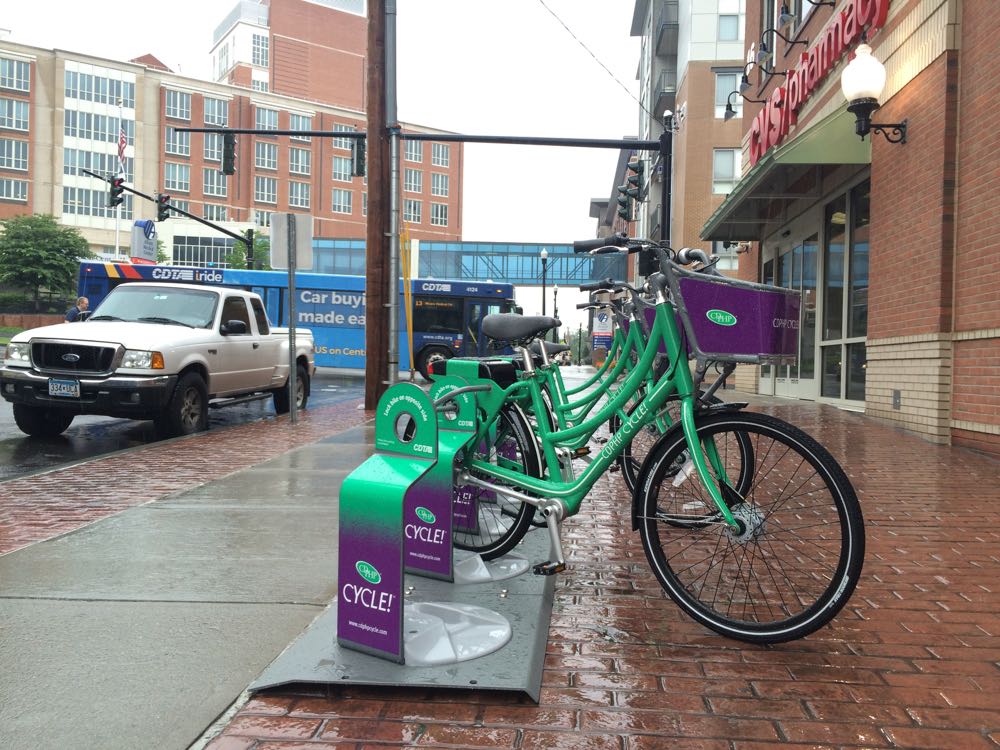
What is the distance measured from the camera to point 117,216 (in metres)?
70.2

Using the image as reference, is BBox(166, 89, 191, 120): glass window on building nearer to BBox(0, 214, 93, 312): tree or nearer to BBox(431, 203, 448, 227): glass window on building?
BBox(0, 214, 93, 312): tree

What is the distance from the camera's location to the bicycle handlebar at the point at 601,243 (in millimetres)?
3576

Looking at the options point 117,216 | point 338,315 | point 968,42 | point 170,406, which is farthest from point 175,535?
point 117,216

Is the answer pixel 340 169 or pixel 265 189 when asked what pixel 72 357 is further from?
pixel 340 169

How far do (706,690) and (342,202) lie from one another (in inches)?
3537

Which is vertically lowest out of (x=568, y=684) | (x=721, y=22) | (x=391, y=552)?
(x=568, y=684)

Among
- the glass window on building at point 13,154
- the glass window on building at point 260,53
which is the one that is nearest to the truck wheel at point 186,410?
the glass window on building at point 13,154

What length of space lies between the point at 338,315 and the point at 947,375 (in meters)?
21.0

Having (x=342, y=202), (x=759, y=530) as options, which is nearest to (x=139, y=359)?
(x=759, y=530)

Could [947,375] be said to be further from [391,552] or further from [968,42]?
[391,552]

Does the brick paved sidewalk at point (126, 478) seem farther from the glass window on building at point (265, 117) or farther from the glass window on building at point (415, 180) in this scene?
the glass window on building at point (415, 180)

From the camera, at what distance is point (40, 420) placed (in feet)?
33.1

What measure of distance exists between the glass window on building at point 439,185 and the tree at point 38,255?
144 ft

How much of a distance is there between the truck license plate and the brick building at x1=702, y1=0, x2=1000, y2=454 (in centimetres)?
921
